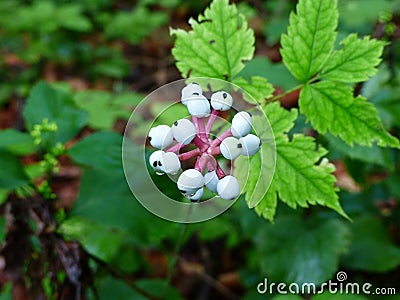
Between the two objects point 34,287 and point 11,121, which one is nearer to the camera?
point 34,287

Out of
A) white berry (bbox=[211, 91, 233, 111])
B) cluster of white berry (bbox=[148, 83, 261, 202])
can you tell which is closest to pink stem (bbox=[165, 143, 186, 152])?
cluster of white berry (bbox=[148, 83, 261, 202])

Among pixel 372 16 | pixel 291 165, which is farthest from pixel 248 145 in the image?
pixel 372 16

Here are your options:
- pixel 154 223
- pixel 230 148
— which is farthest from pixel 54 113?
pixel 230 148

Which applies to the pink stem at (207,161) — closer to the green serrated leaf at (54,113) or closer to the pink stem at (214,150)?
the pink stem at (214,150)

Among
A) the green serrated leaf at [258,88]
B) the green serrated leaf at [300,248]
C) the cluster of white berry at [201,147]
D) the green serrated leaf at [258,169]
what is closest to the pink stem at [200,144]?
the cluster of white berry at [201,147]

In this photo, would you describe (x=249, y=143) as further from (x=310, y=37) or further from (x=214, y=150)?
(x=310, y=37)

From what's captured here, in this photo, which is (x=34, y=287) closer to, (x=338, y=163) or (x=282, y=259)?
(x=282, y=259)
